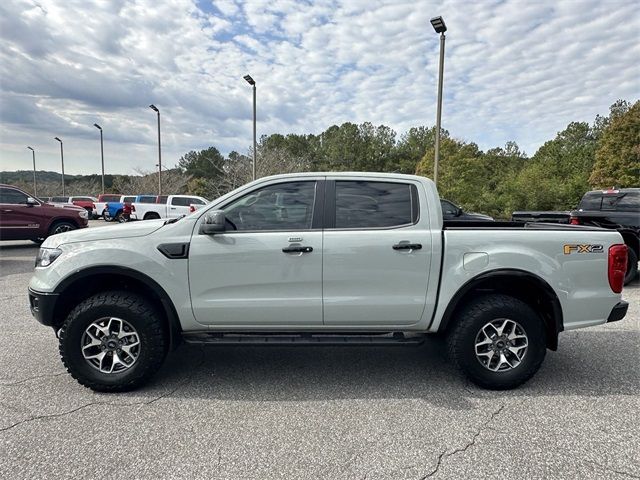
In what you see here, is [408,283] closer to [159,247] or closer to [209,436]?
[209,436]

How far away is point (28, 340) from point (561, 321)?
5498mm

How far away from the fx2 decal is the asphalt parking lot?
1.20 meters

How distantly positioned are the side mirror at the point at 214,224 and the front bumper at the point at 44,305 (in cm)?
137

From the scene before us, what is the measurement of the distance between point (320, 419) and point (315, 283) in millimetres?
1037

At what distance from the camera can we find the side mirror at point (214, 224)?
10.3 feet

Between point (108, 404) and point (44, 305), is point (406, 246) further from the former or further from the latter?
point (44, 305)

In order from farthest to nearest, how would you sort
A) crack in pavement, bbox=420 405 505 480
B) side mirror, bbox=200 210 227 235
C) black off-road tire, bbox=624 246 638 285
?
black off-road tire, bbox=624 246 638 285
side mirror, bbox=200 210 227 235
crack in pavement, bbox=420 405 505 480

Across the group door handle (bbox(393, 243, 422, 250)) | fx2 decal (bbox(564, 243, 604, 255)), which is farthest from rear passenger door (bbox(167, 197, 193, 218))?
fx2 decal (bbox(564, 243, 604, 255))

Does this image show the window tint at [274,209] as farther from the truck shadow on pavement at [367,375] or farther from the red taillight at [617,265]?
the red taillight at [617,265]

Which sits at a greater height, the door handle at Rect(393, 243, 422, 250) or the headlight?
the door handle at Rect(393, 243, 422, 250)

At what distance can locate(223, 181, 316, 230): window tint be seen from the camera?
10.9 ft

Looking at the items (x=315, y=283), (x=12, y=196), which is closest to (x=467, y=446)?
(x=315, y=283)

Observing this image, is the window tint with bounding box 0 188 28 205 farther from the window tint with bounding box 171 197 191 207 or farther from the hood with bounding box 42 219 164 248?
the window tint with bounding box 171 197 191 207

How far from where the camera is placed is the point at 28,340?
436 cm
